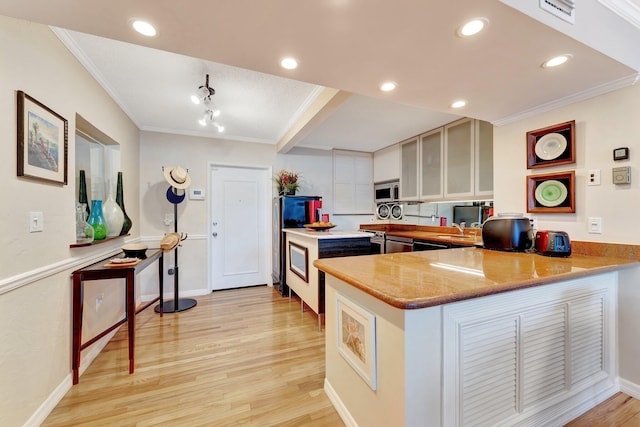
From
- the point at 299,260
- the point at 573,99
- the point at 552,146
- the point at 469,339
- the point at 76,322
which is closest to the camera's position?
the point at 469,339

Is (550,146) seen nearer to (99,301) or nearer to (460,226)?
(460,226)

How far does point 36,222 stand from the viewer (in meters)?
1.45

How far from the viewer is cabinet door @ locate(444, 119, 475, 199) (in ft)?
10.0

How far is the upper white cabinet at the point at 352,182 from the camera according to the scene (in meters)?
4.60

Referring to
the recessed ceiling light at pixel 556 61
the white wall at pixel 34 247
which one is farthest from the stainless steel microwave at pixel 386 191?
the white wall at pixel 34 247

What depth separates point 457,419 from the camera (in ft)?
3.60

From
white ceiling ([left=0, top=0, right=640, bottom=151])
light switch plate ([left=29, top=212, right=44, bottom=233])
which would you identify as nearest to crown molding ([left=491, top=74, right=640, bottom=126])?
white ceiling ([left=0, top=0, right=640, bottom=151])

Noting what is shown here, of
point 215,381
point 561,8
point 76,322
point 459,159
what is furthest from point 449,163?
point 76,322

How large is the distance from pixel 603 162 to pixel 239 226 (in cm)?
402

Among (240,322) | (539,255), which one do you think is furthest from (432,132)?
(240,322)

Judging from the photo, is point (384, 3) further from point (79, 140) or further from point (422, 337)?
point (79, 140)

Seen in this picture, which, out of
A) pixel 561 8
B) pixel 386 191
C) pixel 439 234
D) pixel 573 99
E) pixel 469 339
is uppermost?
pixel 561 8

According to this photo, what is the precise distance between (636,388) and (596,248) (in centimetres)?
90

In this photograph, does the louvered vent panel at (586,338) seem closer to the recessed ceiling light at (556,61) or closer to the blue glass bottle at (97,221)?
the recessed ceiling light at (556,61)
